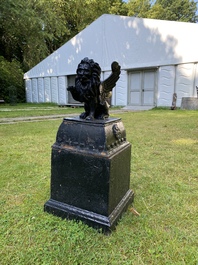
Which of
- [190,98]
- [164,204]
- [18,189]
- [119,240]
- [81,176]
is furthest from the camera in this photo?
[190,98]

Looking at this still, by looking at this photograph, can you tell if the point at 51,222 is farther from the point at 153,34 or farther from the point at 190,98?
the point at 153,34

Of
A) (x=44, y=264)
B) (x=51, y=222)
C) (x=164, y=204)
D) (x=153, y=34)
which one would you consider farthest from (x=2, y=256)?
(x=153, y=34)

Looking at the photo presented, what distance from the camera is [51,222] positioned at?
1555 mm

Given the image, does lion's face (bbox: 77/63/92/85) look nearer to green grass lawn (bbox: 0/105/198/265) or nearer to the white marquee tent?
green grass lawn (bbox: 0/105/198/265)

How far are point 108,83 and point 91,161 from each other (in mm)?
668

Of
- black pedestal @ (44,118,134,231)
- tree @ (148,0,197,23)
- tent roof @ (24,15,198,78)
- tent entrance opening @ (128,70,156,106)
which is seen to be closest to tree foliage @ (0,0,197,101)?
tree @ (148,0,197,23)

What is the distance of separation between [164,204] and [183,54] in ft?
32.1

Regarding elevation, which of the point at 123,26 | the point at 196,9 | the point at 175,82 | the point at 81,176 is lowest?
the point at 81,176

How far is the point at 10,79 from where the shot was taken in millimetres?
16953

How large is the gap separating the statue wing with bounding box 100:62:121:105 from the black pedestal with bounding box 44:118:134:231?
0.74 ft

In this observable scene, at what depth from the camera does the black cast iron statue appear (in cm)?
146

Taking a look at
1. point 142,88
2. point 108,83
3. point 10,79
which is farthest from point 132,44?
point 108,83

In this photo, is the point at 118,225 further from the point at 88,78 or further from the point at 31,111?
the point at 31,111

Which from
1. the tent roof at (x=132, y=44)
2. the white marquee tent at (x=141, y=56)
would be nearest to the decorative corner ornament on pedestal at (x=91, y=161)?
the white marquee tent at (x=141, y=56)
